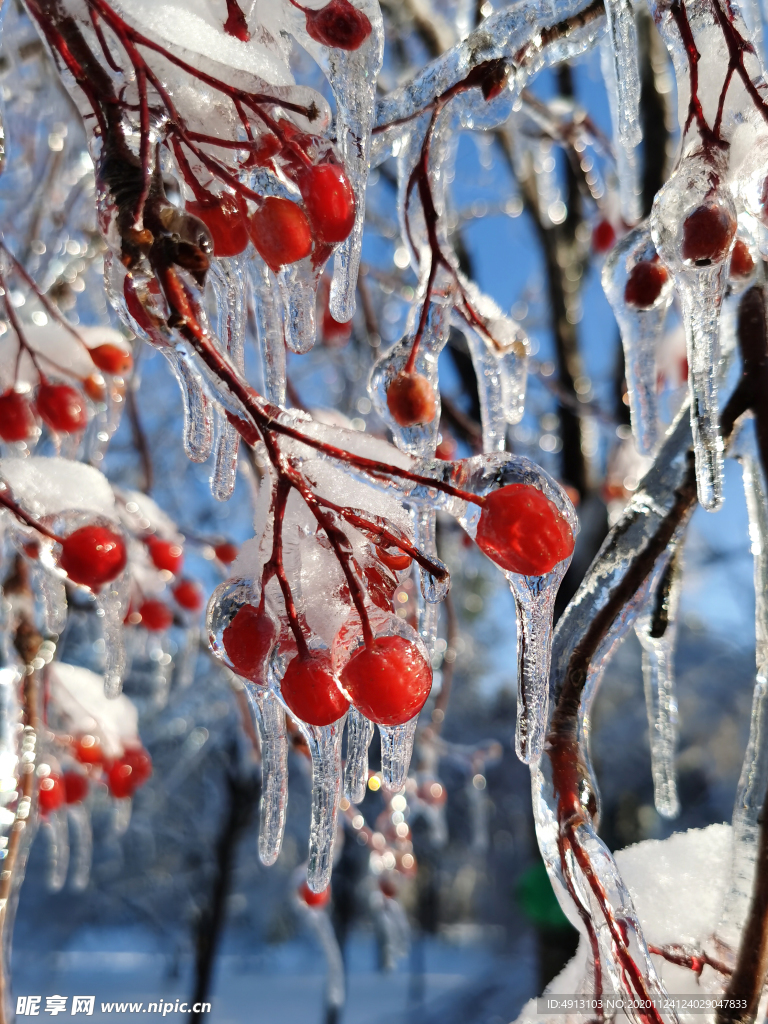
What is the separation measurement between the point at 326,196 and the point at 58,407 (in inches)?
25.8

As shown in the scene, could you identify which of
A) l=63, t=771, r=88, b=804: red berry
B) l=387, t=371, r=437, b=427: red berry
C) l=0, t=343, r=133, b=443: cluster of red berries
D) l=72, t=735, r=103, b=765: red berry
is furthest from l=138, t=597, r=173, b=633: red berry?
l=387, t=371, r=437, b=427: red berry

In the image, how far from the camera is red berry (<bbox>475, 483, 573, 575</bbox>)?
46 centimetres

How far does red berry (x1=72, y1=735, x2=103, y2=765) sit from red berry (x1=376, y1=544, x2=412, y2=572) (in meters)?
1.42

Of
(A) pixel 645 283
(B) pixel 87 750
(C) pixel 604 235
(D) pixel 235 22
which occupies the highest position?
(C) pixel 604 235

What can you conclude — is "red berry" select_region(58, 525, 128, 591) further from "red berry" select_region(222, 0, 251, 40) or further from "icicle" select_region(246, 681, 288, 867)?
"red berry" select_region(222, 0, 251, 40)

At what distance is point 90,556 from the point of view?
0.75m

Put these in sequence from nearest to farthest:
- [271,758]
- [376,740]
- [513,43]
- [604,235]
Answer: [271,758] < [513,43] < [604,235] < [376,740]

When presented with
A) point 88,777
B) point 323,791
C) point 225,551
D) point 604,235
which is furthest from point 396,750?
point 604,235

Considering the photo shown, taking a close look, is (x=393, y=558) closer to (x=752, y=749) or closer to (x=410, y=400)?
(x=410, y=400)

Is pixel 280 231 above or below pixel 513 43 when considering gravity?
below

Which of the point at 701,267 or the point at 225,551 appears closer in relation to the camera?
the point at 701,267

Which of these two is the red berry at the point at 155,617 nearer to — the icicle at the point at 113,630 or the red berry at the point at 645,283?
the icicle at the point at 113,630

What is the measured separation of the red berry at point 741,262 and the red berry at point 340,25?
0.36 m

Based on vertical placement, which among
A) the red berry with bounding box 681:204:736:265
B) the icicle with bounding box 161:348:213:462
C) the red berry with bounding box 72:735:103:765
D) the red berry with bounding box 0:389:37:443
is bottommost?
the red berry with bounding box 72:735:103:765
